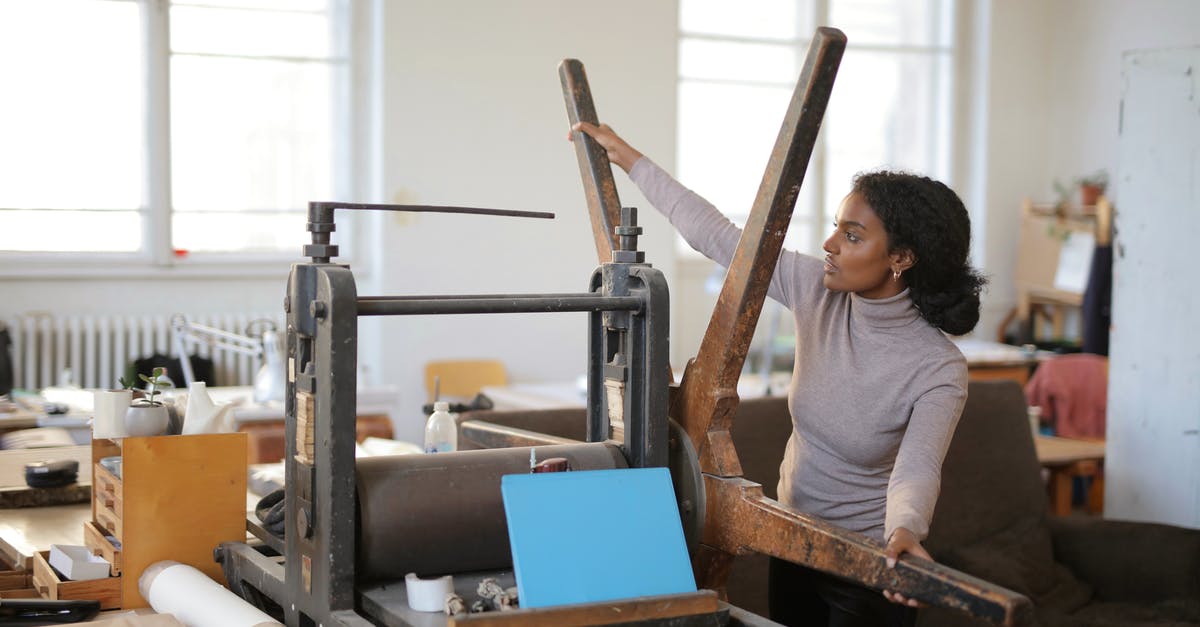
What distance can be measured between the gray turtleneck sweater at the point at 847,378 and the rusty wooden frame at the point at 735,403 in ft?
0.64

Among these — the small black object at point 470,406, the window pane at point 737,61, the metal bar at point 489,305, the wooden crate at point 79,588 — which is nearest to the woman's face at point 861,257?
the metal bar at point 489,305

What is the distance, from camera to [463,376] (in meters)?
6.80

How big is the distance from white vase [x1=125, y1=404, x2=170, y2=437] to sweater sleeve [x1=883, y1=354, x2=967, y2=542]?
1268mm

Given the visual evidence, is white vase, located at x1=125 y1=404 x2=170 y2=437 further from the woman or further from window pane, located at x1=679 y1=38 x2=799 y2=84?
window pane, located at x1=679 y1=38 x2=799 y2=84

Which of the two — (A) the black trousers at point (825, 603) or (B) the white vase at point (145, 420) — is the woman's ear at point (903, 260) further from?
(B) the white vase at point (145, 420)

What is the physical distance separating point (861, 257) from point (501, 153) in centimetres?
510

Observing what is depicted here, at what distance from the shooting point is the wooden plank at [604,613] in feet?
4.61

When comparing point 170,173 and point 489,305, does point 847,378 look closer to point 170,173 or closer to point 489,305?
point 489,305

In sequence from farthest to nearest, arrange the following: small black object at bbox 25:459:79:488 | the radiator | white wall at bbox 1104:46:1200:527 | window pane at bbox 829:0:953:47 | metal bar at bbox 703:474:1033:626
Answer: window pane at bbox 829:0:953:47, the radiator, white wall at bbox 1104:46:1200:527, small black object at bbox 25:459:79:488, metal bar at bbox 703:474:1033:626

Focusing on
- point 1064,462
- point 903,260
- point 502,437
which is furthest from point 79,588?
point 1064,462

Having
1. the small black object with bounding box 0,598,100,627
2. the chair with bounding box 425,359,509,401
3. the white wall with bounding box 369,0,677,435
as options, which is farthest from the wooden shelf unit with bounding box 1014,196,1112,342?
the small black object with bounding box 0,598,100,627

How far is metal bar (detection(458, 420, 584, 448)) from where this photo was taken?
2018 millimetres

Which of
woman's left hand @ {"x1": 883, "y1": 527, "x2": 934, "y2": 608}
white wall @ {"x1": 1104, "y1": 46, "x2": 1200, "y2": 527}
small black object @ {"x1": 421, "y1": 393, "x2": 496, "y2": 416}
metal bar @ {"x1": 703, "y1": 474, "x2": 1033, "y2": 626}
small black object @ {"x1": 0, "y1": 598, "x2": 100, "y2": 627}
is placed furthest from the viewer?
white wall @ {"x1": 1104, "y1": 46, "x2": 1200, "y2": 527}

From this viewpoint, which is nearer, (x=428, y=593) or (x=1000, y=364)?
(x=428, y=593)
